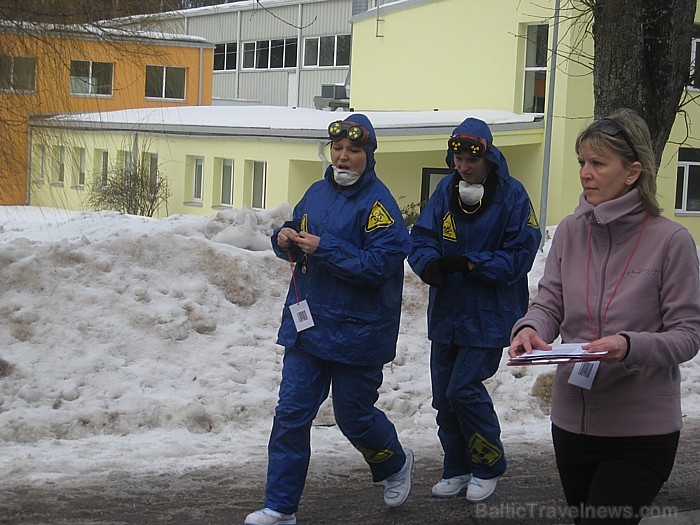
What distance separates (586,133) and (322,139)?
1777cm

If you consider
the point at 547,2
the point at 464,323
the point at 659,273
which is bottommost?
the point at 464,323

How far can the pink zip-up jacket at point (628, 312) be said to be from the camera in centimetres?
355

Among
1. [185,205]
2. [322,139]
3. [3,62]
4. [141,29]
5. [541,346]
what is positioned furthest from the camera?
[185,205]

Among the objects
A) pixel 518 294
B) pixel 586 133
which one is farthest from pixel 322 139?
pixel 586 133

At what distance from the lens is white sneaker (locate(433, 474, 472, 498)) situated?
5.75 meters

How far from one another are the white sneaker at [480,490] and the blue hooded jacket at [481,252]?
31.7 inches

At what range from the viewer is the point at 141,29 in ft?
25.2

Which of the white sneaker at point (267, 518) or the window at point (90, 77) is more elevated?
the window at point (90, 77)

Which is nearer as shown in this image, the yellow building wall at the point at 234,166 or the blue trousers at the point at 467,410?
the blue trousers at the point at 467,410

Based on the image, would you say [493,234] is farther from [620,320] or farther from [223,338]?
[223,338]

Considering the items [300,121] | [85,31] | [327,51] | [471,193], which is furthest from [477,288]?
[327,51]

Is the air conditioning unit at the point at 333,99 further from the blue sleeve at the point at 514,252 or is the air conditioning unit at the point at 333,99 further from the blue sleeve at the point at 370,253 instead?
the blue sleeve at the point at 370,253

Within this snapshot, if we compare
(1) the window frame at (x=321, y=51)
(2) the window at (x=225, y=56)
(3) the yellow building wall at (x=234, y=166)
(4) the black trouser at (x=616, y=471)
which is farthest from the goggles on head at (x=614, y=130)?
(2) the window at (x=225, y=56)

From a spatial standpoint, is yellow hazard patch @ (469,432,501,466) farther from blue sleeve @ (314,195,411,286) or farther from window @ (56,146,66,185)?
window @ (56,146,66,185)
